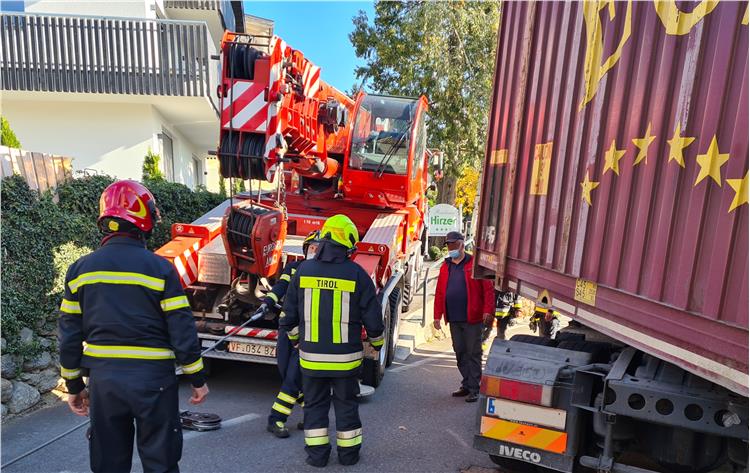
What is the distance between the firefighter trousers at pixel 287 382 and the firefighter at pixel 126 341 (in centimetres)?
154

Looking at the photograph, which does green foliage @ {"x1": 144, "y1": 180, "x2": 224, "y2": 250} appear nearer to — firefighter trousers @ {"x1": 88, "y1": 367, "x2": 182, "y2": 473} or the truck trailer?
firefighter trousers @ {"x1": 88, "y1": 367, "x2": 182, "y2": 473}

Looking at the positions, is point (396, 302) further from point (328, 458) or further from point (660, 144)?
point (660, 144)

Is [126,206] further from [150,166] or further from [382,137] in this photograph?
[150,166]

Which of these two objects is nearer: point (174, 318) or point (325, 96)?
point (174, 318)

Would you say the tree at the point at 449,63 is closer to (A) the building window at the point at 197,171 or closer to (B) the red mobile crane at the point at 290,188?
(A) the building window at the point at 197,171

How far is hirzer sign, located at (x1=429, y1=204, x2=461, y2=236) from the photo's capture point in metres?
9.11

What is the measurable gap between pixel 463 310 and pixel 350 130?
312 centimetres

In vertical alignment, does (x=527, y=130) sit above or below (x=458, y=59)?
below

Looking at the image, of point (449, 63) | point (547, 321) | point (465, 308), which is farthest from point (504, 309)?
point (449, 63)

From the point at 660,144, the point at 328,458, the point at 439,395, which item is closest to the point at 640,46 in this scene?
the point at 660,144

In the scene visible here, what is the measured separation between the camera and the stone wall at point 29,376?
443 centimetres

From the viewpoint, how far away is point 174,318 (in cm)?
276

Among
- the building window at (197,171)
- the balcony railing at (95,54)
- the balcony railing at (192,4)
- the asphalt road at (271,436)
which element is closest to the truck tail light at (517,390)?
the asphalt road at (271,436)

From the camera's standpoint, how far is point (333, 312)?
Result: 378cm
